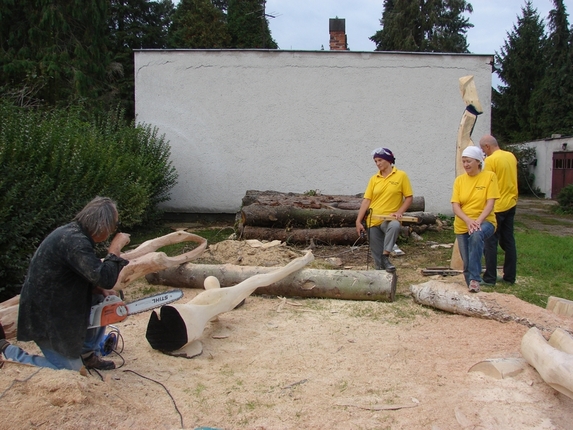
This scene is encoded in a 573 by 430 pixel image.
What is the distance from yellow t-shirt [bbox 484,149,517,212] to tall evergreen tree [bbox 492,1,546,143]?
105 feet

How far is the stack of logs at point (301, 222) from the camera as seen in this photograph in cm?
980

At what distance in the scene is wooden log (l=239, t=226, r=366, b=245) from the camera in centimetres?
977

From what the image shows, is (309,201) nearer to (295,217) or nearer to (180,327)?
(295,217)

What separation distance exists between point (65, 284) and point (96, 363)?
817 millimetres

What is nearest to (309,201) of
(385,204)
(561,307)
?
(385,204)

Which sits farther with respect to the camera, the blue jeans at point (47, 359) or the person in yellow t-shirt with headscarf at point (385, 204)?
the person in yellow t-shirt with headscarf at point (385, 204)

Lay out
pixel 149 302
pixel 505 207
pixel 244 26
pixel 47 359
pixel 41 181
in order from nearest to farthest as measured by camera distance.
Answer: pixel 47 359, pixel 149 302, pixel 41 181, pixel 505 207, pixel 244 26

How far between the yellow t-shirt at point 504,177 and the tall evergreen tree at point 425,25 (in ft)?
99.3

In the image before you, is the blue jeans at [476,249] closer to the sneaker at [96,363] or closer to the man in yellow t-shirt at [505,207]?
the man in yellow t-shirt at [505,207]

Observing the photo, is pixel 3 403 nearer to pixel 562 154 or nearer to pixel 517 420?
pixel 517 420

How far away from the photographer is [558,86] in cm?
3316

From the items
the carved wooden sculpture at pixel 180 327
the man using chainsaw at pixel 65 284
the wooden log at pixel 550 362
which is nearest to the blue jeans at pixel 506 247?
the wooden log at pixel 550 362

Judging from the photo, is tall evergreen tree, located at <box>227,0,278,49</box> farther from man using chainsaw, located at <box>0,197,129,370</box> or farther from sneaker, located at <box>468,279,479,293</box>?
man using chainsaw, located at <box>0,197,129,370</box>

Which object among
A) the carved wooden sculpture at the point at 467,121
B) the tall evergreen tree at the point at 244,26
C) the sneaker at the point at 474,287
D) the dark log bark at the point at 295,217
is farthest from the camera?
the tall evergreen tree at the point at 244,26
